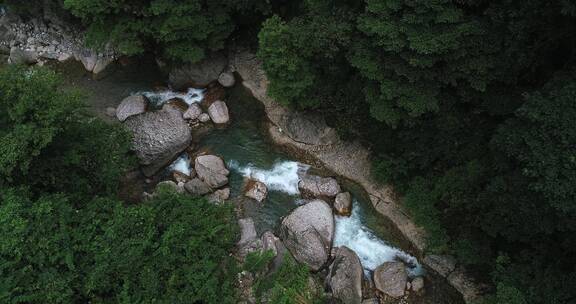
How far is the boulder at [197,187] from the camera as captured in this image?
1421cm

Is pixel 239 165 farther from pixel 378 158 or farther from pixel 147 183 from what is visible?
pixel 378 158

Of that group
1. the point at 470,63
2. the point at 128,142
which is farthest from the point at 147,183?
the point at 470,63

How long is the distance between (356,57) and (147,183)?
8082 millimetres

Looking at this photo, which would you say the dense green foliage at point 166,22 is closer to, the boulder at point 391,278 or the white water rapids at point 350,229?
the white water rapids at point 350,229

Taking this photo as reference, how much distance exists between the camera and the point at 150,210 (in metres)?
11.0

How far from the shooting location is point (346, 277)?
40.3ft

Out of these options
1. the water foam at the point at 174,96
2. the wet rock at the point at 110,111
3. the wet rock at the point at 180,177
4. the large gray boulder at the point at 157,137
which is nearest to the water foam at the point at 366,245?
the wet rock at the point at 180,177

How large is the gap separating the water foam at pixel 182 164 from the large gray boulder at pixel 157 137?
0.68 ft

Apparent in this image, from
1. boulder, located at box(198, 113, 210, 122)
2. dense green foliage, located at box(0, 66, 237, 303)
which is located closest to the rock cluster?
boulder, located at box(198, 113, 210, 122)

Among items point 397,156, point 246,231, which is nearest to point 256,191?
point 246,231

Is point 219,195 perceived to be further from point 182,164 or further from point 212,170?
point 182,164

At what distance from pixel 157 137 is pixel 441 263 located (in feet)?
32.7

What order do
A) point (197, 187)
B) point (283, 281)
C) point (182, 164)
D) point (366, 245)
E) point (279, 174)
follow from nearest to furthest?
point (283, 281) → point (366, 245) → point (197, 187) → point (279, 174) → point (182, 164)

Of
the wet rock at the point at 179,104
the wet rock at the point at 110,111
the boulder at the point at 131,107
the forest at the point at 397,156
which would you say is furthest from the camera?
the wet rock at the point at 179,104
